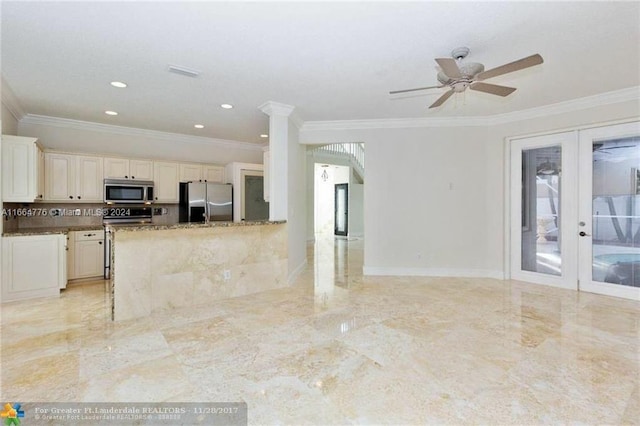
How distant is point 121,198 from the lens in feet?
17.4

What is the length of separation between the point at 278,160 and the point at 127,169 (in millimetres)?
2907

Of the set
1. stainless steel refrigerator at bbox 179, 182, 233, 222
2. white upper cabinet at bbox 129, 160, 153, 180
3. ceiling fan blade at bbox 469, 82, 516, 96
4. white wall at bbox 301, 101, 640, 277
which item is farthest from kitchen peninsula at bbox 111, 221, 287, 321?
ceiling fan blade at bbox 469, 82, 516, 96

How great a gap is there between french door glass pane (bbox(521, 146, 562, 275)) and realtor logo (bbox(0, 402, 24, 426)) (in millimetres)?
5976

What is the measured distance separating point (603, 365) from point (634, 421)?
27.3 inches

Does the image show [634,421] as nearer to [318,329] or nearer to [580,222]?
[318,329]

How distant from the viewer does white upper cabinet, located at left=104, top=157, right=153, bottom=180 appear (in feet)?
17.2

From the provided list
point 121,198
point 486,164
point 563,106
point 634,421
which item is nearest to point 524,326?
point 634,421

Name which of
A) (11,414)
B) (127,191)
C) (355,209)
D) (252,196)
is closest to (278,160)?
(252,196)

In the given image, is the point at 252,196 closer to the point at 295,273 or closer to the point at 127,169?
the point at 295,273

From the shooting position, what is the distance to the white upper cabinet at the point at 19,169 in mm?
4020

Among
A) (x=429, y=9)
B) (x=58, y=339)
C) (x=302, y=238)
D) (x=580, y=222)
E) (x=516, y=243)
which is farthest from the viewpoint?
(x=302, y=238)

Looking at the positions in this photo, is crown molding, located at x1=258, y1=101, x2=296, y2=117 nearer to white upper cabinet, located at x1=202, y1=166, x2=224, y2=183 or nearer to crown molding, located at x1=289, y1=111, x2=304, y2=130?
crown molding, located at x1=289, y1=111, x2=304, y2=130

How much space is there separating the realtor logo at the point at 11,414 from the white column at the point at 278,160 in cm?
310

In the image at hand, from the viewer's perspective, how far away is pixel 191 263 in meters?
3.82
